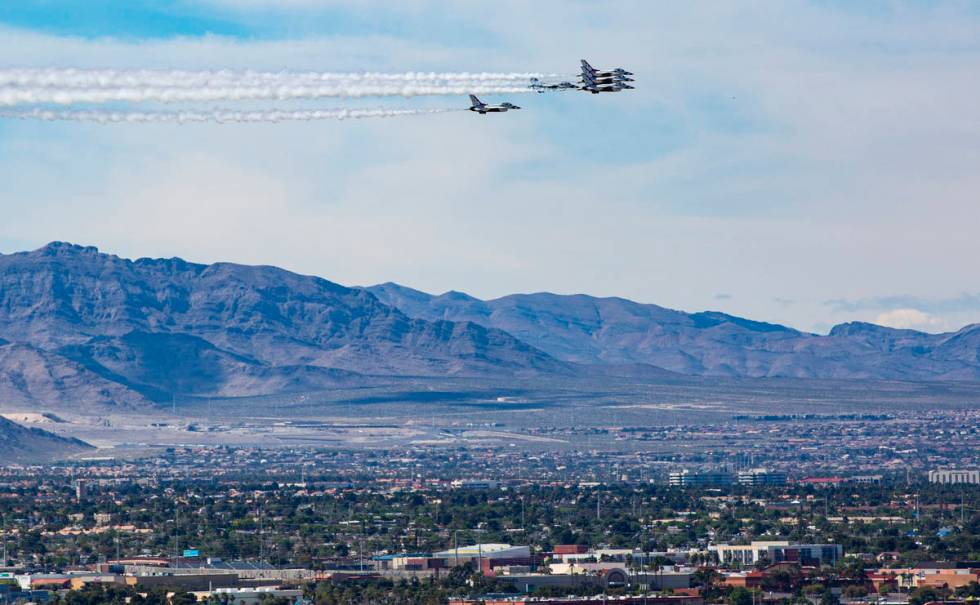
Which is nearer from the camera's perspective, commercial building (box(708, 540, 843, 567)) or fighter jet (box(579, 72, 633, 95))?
fighter jet (box(579, 72, 633, 95))

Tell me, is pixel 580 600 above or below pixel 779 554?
below

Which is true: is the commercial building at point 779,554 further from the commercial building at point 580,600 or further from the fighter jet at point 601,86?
the fighter jet at point 601,86

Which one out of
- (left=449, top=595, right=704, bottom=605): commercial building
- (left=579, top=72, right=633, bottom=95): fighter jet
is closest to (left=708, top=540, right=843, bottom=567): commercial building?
(left=449, top=595, right=704, bottom=605): commercial building

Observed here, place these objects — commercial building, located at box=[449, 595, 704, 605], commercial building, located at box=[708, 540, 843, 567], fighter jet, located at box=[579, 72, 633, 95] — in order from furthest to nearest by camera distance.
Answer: commercial building, located at box=[708, 540, 843, 567], commercial building, located at box=[449, 595, 704, 605], fighter jet, located at box=[579, 72, 633, 95]

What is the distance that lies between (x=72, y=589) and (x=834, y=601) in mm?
46543

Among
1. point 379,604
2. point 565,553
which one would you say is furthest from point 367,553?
point 379,604

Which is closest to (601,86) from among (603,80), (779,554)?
(603,80)

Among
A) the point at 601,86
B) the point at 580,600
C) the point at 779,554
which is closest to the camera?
the point at 601,86

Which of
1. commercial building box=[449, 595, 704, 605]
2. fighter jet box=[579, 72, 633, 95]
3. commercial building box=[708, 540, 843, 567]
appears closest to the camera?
fighter jet box=[579, 72, 633, 95]

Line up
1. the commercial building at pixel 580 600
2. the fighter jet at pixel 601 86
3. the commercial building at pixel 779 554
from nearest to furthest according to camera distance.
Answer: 1. the fighter jet at pixel 601 86
2. the commercial building at pixel 580 600
3. the commercial building at pixel 779 554

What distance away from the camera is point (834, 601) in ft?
470

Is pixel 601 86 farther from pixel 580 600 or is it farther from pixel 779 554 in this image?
pixel 779 554

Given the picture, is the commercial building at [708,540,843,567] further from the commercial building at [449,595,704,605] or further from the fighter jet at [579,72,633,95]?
the fighter jet at [579,72,633,95]

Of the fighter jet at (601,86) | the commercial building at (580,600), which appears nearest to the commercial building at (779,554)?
the commercial building at (580,600)
